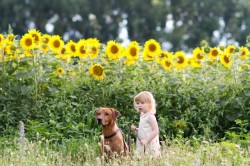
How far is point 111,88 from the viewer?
910 centimetres

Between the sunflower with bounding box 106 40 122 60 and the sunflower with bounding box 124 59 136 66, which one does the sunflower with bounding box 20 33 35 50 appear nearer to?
the sunflower with bounding box 106 40 122 60

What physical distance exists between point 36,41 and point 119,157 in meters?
2.83

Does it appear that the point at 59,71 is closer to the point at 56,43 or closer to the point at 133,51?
the point at 56,43

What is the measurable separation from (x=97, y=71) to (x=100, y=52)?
0.57 metres

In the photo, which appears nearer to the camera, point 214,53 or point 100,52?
point 100,52

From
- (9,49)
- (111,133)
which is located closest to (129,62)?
(9,49)

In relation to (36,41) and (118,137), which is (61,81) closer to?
(36,41)

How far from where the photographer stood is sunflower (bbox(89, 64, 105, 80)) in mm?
9070

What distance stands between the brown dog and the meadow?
1.49 meters

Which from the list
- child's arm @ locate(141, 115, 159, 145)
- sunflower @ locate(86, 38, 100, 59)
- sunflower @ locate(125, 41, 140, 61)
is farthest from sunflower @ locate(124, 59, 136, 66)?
child's arm @ locate(141, 115, 159, 145)

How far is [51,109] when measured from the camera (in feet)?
29.2

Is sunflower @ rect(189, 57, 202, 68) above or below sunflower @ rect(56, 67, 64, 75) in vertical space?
above

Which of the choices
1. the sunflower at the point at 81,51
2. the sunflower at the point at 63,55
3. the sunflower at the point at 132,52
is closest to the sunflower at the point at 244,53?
the sunflower at the point at 132,52

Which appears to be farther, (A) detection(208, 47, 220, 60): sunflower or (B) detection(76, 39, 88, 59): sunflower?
(A) detection(208, 47, 220, 60): sunflower
